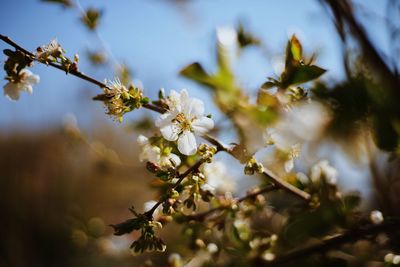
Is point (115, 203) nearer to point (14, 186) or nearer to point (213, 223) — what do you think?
point (14, 186)

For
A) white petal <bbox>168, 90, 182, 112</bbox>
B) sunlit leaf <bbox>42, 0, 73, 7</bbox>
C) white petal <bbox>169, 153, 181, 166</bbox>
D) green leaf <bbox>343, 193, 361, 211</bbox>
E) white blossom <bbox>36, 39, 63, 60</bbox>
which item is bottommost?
green leaf <bbox>343, 193, 361, 211</bbox>

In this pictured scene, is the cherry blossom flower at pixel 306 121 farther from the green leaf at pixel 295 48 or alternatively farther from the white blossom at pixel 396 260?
the white blossom at pixel 396 260

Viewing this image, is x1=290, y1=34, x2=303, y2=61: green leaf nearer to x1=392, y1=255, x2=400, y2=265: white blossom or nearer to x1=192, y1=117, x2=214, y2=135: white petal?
x1=192, y1=117, x2=214, y2=135: white petal

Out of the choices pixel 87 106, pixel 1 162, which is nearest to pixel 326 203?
pixel 87 106

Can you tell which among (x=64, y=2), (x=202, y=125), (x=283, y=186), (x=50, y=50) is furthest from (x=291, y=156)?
(x=64, y=2)

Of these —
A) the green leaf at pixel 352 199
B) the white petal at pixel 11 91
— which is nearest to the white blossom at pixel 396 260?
the green leaf at pixel 352 199

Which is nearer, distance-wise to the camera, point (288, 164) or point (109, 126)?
point (288, 164)

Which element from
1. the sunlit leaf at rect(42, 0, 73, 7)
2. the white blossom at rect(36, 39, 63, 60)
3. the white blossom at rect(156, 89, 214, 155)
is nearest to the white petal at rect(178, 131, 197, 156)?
the white blossom at rect(156, 89, 214, 155)

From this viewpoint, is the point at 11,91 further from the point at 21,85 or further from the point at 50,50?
the point at 50,50
